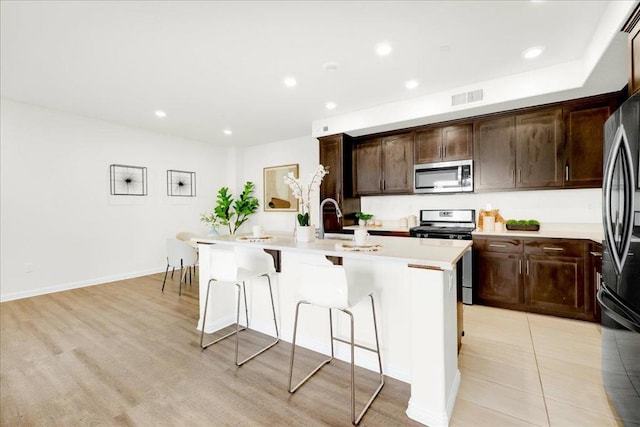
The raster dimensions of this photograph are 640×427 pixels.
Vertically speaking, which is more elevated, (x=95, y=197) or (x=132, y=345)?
(x=95, y=197)

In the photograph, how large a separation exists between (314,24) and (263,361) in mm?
2808

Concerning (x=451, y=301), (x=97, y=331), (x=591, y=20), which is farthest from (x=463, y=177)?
(x=97, y=331)

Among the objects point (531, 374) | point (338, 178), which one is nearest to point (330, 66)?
point (338, 178)

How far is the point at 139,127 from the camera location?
511 cm

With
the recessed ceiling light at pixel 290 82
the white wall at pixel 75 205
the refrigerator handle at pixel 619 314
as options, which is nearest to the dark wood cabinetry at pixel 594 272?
the refrigerator handle at pixel 619 314

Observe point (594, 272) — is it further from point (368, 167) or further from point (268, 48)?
point (268, 48)

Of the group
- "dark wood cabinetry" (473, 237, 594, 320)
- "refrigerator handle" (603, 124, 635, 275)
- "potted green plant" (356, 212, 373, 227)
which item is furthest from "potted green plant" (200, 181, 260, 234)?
"refrigerator handle" (603, 124, 635, 275)

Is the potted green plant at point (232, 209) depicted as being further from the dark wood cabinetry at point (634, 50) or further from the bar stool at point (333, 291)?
the dark wood cabinetry at point (634, 50)

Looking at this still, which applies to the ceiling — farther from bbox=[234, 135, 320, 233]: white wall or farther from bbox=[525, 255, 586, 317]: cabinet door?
bbox=[525, 255, 586, 317]: cabinet door

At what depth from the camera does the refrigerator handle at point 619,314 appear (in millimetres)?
1312

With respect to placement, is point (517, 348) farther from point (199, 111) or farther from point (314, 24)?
point (199, 111)

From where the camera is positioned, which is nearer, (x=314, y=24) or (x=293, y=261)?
(x=314, y=24)

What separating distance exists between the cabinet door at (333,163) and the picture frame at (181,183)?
3.04 m

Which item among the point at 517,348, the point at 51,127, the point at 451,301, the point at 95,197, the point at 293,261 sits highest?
the point at 51,127
